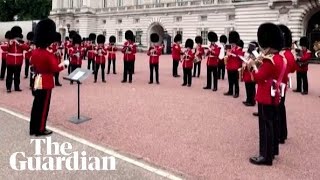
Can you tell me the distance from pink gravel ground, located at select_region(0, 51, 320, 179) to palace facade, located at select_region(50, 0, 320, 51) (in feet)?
51.7

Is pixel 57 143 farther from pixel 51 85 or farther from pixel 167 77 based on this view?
pixel 167 77

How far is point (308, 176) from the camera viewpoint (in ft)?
15.1

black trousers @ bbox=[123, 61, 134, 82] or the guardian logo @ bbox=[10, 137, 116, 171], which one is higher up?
black trousers @ bbox=[123, 61, 134, 82]

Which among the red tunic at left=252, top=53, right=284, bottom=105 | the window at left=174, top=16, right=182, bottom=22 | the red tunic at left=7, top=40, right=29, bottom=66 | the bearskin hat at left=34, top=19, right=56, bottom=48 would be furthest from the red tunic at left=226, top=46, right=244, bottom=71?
the window at left=174, top=16, right=182, bottom=22

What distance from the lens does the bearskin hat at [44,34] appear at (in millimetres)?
6090

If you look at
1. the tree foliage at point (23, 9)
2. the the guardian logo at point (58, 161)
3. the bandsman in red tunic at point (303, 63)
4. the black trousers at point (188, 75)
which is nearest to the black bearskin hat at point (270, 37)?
the the guardian logo at point (58, 161)

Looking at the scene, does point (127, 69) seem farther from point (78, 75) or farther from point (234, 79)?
point (78, 75)

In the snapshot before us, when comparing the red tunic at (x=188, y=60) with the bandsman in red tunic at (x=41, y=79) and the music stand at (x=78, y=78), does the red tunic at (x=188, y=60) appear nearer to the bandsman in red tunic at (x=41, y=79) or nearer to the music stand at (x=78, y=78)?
the music stand at (x=78, y=78)

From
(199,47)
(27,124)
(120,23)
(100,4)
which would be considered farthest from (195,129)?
(100,4)

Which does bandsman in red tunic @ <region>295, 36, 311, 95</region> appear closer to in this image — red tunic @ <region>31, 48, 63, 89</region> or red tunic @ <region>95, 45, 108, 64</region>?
red tunic @ <region>95, 45, 108, 64</region>

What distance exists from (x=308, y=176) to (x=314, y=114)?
13.3 ft

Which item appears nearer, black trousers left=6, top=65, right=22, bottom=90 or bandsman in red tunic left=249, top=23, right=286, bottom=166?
bandsman in red tunic left=249, top=23, right=286, bottom=166

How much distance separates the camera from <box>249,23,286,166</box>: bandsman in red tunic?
4.95 metres

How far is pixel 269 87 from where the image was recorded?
16.6 ft
